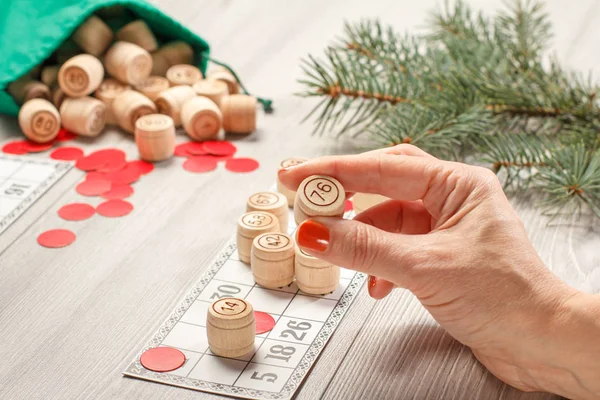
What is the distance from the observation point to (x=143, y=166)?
1.28 metres

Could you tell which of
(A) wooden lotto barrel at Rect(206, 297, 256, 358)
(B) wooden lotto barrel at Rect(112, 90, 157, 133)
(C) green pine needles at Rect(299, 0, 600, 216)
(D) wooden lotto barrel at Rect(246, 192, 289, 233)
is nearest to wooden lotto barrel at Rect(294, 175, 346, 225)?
(A) wooden lotto barrel at Rect(206, 297, 256, 358)

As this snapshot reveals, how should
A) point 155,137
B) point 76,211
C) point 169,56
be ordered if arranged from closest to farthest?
point 76,211
point 155,137
point 169,56

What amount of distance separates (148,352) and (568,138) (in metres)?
0.69

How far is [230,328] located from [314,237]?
144 mm

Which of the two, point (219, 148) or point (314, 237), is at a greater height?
point (314, 237)

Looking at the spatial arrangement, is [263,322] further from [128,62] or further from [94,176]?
[128,62]

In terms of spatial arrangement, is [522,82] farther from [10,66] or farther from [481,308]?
[10,66]

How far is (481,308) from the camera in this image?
78cm

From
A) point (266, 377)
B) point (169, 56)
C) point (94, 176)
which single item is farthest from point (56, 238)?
point (169, 56)

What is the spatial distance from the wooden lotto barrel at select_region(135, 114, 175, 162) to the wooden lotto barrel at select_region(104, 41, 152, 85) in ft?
0.40

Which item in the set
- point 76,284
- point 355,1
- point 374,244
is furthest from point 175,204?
point 355,1

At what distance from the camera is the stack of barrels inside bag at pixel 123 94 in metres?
1.32

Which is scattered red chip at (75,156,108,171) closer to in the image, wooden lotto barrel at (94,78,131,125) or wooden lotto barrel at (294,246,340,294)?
wooden lotto barrel at (94,78,131,125)

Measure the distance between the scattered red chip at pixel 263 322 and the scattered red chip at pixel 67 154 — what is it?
19.8 inches
